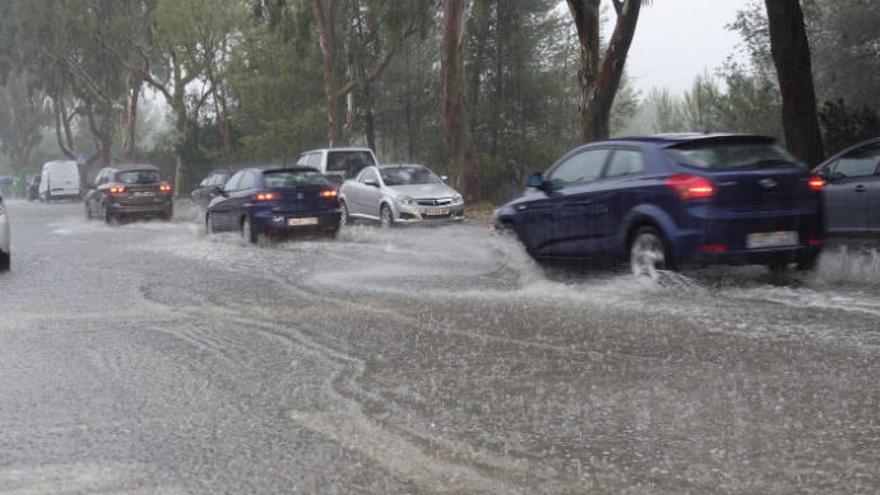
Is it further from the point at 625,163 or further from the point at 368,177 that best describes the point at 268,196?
the point at 625,163

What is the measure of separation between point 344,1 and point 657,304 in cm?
2848

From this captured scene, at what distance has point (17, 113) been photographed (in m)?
81.9

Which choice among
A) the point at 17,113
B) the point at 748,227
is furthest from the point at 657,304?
the point at 17,113

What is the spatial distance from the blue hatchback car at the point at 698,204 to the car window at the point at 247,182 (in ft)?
31.5

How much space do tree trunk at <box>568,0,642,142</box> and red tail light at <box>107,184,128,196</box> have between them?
552 inches

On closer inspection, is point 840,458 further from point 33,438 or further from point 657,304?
point 657,304

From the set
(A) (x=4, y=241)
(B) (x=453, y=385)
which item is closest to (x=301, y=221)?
(A) (x=4, y=241)

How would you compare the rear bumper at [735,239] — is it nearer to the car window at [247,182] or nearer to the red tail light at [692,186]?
the red tail light at [692,186]

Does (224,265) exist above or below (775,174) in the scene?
below

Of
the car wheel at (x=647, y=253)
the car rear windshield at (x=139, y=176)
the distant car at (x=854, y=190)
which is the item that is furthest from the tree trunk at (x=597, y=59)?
the car rear windshield at (x=139, y=176)

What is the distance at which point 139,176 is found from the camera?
29797mm

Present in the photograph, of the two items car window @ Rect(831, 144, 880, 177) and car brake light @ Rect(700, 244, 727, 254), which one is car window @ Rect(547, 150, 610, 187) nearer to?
car brake light @ Rect(700, 244, 727, 254)

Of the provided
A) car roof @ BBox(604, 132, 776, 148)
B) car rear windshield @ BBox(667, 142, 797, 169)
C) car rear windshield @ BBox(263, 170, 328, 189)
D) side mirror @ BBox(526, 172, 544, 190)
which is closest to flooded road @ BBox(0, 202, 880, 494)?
side mirror @ BBox(526, 172, 544, 190)

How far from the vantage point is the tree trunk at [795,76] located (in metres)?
15.7
